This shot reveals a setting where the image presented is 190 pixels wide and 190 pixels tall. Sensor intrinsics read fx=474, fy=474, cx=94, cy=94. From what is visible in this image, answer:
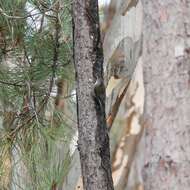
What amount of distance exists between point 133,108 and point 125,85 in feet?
0.44

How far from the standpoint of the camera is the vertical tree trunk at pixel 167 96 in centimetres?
50

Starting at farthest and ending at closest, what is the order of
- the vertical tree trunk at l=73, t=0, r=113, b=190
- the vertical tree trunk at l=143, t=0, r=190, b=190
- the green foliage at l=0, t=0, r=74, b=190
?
1. the green foliage at l=0, t=0, r=74, b=190
2. the vertical tree trunk at l=73, t=0, r=113, b=190
3. the vertical tree trunk at l=143, t=0, r=190, b=190

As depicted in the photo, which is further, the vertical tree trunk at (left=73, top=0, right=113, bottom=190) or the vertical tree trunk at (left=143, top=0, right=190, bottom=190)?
the vertical tree trunk at (left=73, top=0, right=113, bottom=190)

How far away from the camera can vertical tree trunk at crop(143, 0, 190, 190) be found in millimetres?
500

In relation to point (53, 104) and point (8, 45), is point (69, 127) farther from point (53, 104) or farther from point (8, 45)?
point (8, 45)

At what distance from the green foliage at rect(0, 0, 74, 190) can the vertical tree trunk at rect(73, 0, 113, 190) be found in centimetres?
27

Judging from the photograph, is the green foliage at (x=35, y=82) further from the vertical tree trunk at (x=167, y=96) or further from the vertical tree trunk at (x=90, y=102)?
the vertical tree trunk at (x=167, y=96)

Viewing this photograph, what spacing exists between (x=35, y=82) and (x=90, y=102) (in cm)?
41

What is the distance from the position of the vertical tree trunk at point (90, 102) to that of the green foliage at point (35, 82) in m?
0.27

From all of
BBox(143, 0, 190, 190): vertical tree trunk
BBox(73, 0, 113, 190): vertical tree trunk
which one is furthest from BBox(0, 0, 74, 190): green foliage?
BBox(143, 0, 190, 190): vertical tree trunk

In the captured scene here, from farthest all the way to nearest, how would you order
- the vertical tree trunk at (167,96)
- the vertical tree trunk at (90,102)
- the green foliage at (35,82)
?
the green foliage at (35,82) < the vertical tree trunk at (90,102) < the vertical tree trunk at (167,96)

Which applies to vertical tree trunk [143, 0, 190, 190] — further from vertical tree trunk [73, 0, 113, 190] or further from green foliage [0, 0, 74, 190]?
green foliage [0, 0, 74, 190]

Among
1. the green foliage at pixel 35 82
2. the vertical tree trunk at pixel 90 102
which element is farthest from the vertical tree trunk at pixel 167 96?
the green foliage at pixel 35 82

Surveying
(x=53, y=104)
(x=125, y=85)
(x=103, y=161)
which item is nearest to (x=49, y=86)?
(x=53, y=104)
